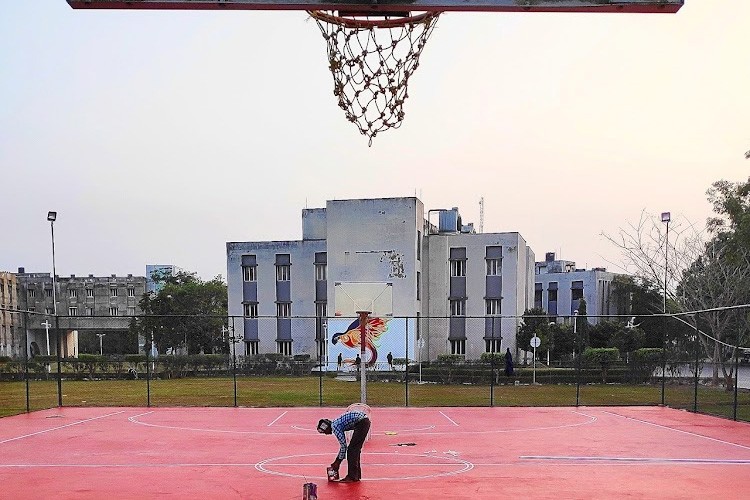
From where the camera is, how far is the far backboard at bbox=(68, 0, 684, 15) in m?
5.62

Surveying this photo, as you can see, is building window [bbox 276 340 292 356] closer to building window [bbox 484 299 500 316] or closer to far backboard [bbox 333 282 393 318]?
building window [bbox 484 299 500 316]

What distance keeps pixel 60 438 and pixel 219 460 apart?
171 inches

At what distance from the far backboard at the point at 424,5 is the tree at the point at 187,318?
33034 mm

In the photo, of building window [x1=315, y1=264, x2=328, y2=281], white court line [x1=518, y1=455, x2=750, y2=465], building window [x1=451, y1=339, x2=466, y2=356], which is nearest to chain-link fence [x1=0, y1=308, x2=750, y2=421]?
building window [x1=451, y1=339, x2=466, y2=356]

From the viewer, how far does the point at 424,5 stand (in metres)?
5.71

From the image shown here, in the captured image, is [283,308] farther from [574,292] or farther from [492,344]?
[574,292]

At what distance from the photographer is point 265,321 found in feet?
137

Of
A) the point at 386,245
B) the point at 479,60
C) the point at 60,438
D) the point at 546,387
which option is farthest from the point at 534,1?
the point at 386,245

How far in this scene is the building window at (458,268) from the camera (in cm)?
4028

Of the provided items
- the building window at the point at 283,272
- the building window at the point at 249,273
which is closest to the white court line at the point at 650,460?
the building window at the point at 283,272

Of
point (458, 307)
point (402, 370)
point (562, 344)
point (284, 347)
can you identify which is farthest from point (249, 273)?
point (562, 344)

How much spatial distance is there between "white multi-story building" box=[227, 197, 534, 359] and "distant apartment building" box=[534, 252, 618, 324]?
1803 centimetres

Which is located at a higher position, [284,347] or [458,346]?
[458,346]

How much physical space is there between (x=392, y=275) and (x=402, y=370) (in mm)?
8410
